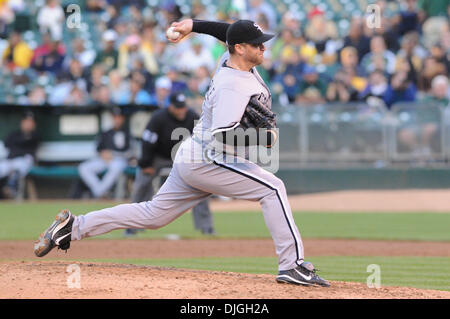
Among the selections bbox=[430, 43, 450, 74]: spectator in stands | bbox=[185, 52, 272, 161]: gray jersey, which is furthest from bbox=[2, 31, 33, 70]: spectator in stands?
bbox=[185, 52, 272, 161]: gray jersey

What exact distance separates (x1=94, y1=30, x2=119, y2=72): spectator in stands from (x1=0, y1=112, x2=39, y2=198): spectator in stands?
237 centimetres

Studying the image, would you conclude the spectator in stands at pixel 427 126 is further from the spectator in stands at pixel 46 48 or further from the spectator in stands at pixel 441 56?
the spectator in stands at pixel 46 48

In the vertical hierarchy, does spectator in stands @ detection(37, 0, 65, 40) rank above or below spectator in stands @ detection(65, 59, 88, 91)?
above

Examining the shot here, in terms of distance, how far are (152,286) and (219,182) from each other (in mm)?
924

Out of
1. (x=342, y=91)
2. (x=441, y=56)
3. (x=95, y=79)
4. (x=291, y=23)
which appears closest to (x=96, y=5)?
(x=95, y=79)

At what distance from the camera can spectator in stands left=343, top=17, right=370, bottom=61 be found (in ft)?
60.7

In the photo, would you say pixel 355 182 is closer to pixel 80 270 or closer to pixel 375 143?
pixel 375 143

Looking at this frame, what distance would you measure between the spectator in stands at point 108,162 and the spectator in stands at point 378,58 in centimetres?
554

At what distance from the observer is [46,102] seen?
18.8m

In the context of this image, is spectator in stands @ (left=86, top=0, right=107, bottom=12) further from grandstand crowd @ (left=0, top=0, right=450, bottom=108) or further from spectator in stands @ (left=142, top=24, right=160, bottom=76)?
spectator in stands @ (left=142, top=24, right=160, bottom=76)

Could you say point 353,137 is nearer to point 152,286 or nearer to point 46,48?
point 46,48

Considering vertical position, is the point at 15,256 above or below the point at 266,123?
below

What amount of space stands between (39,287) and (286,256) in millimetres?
1754
